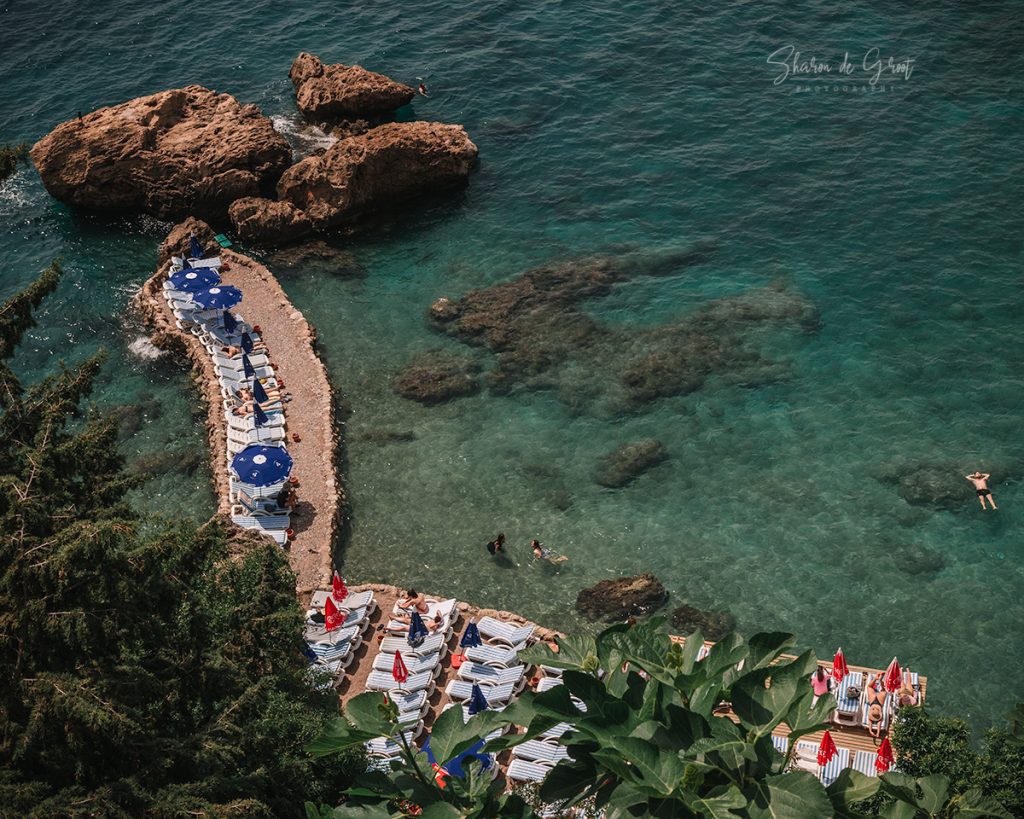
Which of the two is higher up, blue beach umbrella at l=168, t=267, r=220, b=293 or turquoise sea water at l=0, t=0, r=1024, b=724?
blue beach umbrella at l=168, t=267, r=220, b=293

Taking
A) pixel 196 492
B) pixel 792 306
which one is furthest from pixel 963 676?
pixel 196 492

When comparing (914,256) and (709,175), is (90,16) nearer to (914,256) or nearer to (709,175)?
(709,175)

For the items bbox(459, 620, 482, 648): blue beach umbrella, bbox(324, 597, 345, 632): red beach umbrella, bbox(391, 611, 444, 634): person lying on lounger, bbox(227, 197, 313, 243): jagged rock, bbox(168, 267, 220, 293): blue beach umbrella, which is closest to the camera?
bbox(459, 620, 482, 648): blue beach umbrella

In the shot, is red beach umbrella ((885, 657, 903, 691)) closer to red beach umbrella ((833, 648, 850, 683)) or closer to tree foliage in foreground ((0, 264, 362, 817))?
red beach umbrella ((833, 648, 850, 683))

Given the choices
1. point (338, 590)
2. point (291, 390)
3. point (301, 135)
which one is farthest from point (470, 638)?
point (301, 135)

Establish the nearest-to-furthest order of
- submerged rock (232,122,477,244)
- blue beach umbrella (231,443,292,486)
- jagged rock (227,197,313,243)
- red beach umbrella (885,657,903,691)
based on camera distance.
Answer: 1. red beach umbrella (885,657,903,691)
2. blue beach umbrella (231,443,292,486)
3. jagged rock (227,197,313,243)
4. submerged rock (232,122,477,244)
